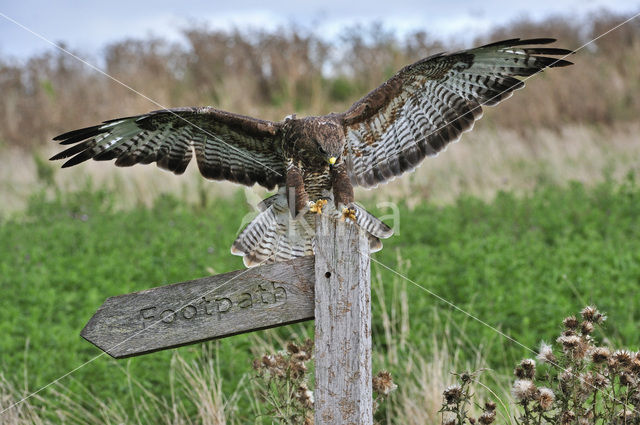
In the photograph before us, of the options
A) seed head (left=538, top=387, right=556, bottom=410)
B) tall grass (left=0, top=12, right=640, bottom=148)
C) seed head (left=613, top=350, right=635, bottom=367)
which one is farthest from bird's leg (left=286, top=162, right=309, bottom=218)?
tall grass (left=0, top=12, right=640, bottom=148)

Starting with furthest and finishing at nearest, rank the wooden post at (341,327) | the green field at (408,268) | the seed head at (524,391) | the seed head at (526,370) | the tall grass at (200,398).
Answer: the green field at (408,268)
the tall grass at (200,398)
the seed head at (526,370)
the seed head at (524,391)
the wooden post at (341,327)

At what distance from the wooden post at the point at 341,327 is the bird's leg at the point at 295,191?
48.8 inches

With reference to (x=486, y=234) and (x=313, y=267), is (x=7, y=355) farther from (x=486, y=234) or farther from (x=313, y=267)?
(x=486, y=234)

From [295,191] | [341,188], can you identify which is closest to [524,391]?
[341,188]

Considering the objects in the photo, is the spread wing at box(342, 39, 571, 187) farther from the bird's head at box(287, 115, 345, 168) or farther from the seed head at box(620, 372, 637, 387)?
the seed head at box(620, 372, 637, 387)

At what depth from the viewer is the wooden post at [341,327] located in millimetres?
2473

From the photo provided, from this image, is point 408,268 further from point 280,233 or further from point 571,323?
point 571,323

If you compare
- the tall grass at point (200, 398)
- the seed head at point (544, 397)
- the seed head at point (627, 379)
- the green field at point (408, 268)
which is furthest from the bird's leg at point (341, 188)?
the seed head at point (627, 379)

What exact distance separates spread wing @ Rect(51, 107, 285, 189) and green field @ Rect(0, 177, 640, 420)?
958 mm

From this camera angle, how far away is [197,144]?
4.13 m

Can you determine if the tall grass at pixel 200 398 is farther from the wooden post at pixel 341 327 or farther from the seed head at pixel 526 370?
the wooden post at pixel 341 327

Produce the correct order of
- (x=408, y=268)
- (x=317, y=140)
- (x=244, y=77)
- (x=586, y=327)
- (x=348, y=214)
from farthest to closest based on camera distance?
(x=244, y=77) → (x=408, y=268) → (x=317, y=140) → (x=348, y=214) → (x=586, y=327)

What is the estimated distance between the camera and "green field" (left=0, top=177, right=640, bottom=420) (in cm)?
504

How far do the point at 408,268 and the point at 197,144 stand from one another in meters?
2.23
